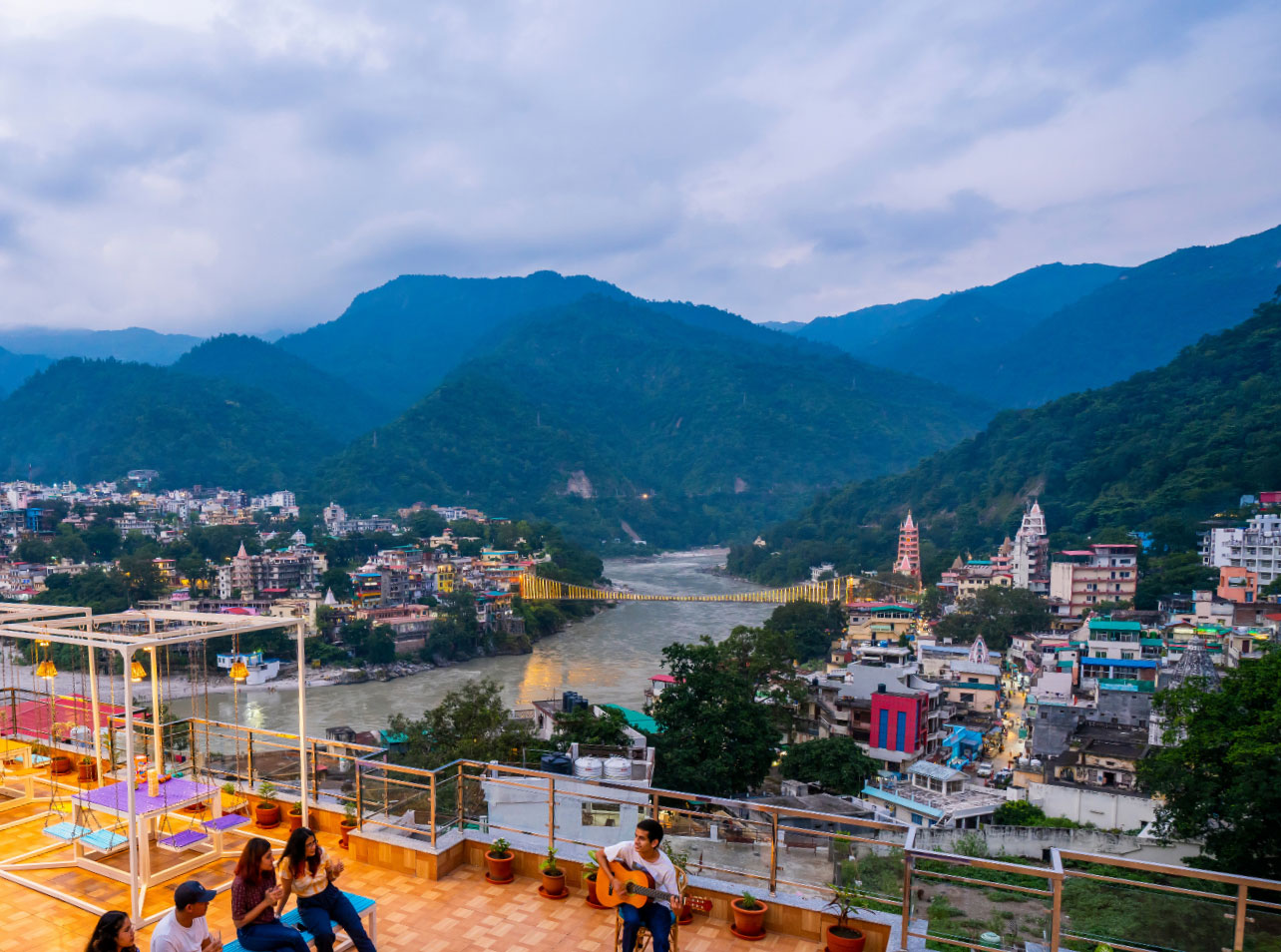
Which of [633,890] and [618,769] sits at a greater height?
[633,890]

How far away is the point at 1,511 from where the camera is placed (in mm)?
48250

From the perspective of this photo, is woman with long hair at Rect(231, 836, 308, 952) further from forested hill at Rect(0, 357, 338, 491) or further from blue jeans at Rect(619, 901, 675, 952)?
forested hill at Rect(0, 357, 338, 491)

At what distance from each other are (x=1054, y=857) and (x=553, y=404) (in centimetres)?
11492

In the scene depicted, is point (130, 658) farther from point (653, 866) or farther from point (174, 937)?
point (653, 866)

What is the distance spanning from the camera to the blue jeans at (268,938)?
247 centimetres

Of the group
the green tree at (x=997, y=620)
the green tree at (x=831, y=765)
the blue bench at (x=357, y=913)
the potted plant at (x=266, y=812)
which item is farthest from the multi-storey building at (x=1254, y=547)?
the blue bench at (x=357, y=913)

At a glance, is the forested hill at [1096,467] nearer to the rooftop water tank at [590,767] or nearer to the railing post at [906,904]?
the rooftop water tank at [590,767]

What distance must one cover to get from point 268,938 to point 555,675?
1004 inches

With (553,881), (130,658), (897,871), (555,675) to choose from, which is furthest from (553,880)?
(555,675)

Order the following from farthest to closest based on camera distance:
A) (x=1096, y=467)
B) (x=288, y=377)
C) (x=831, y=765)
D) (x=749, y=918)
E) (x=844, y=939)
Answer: (x=288, y=377)
(x=1096, y=467)
(x=831, y=765)
(x=749, y=918)
(x=844, y=939)

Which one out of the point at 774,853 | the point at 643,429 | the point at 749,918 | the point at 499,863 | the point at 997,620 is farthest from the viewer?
the point at 643,429

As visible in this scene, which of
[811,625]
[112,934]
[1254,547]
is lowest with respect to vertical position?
[811,625]

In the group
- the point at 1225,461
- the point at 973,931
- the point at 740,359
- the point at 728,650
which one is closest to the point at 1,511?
the point at 728,650

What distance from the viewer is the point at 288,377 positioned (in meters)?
118
